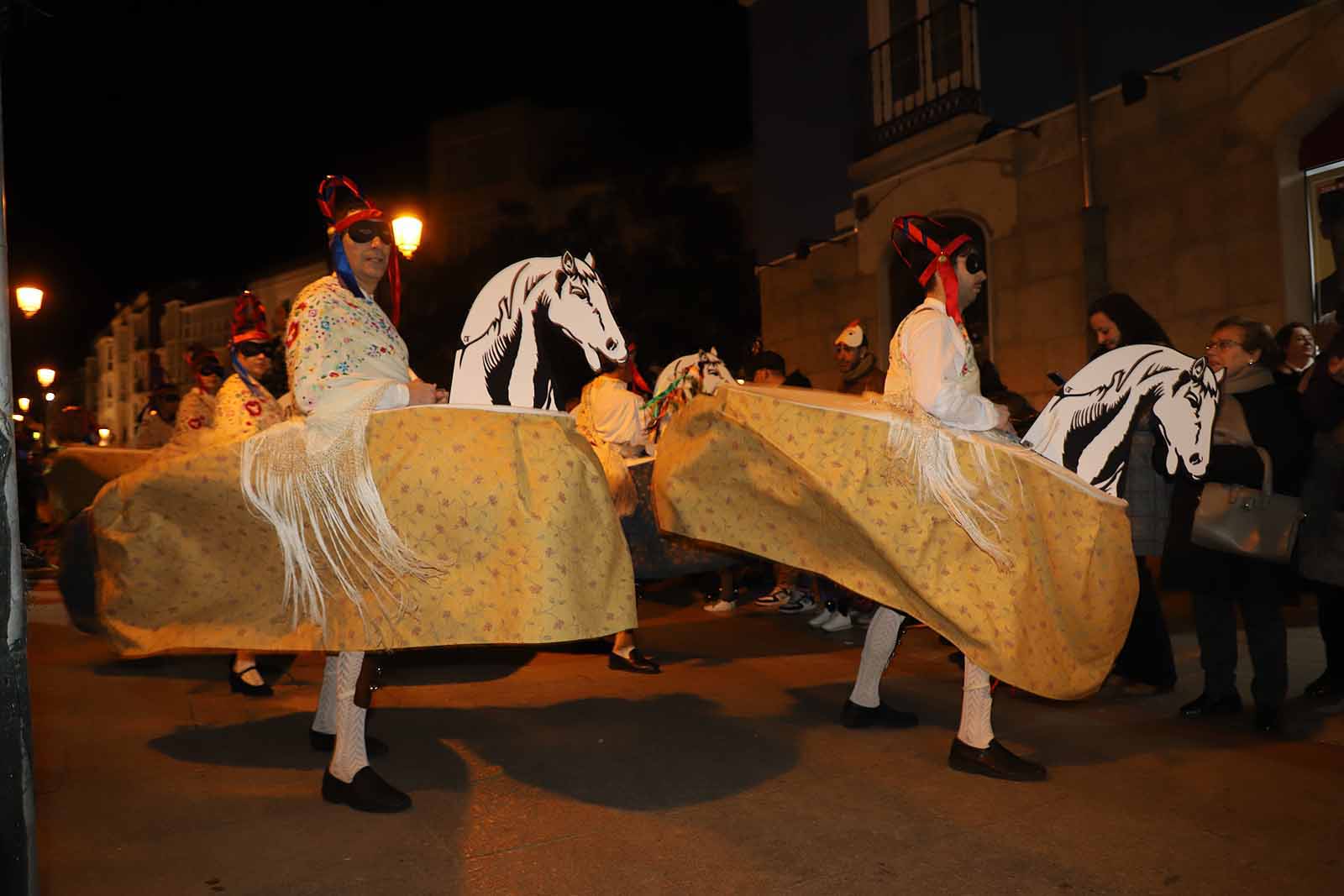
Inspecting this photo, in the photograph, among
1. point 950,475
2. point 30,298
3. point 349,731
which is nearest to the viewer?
point 349,731

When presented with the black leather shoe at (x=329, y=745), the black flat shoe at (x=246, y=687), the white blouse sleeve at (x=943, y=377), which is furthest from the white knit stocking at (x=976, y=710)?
the black flat shoe at (x=246, y=687)

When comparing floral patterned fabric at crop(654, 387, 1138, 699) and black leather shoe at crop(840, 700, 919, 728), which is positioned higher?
floral patterned fabric at crop(654, 387, 1138, 699)

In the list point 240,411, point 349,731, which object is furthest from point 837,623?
point 349,731

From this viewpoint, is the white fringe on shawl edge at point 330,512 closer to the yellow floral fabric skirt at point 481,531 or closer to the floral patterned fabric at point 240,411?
the yellow floral fabric skirt at point 481,531

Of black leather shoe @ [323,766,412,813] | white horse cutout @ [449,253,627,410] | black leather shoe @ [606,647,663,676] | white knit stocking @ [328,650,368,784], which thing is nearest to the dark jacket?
black leather shoe @ [606,647,663,676]

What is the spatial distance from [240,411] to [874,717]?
342 centimetres

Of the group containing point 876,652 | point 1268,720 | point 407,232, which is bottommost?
point 1268,720

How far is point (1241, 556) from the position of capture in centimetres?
454

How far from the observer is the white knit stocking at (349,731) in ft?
11.7

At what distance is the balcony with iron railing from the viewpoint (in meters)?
11.0

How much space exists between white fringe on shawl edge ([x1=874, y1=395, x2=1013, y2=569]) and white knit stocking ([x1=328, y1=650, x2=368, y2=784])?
6.59 feet

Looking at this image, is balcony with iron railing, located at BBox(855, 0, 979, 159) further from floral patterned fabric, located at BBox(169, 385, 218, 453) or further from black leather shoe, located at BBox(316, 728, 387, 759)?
black leather shoe, located at BBox(316, 728, 387, 759)

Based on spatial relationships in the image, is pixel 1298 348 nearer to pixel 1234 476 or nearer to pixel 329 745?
pixel 1234 476

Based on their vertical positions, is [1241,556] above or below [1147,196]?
below
